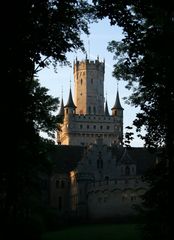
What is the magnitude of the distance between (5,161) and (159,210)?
860cm

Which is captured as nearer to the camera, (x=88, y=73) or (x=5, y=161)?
(x=5, y=161)

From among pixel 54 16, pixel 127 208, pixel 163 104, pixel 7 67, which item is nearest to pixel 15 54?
pixel 7 67

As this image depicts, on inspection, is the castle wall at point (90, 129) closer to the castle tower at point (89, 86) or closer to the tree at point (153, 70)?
the castle tower at point (89, 86)

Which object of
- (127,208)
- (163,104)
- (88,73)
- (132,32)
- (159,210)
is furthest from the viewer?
(88,73)

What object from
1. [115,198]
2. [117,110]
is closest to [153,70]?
[115,198]

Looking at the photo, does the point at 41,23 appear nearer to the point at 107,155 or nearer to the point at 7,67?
the point at 7,67

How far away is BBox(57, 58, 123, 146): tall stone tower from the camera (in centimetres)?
10669

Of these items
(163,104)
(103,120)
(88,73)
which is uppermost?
(88,73)

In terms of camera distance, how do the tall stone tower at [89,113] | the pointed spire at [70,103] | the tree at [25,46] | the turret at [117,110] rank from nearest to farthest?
the tree at [25,46]
the tall stone tower at [89,113]
the pointed spire at [70,103]
the turret at [117,110]

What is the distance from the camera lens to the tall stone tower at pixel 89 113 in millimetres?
106688

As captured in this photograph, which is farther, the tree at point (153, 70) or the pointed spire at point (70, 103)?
the pointed spire at point (70, 103)

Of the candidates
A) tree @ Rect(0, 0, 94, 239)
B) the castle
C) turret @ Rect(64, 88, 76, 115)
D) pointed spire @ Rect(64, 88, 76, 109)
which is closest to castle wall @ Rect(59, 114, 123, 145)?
the castle

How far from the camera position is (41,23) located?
17328 millimetres

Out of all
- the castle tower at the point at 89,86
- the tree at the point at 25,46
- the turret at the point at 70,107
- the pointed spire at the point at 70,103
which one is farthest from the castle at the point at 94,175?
the tree at the point at 25,46
